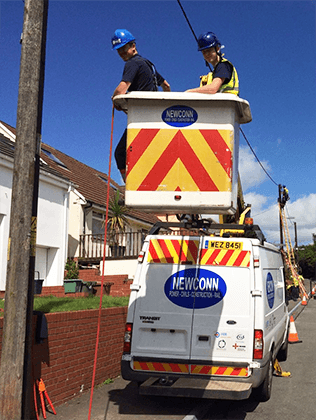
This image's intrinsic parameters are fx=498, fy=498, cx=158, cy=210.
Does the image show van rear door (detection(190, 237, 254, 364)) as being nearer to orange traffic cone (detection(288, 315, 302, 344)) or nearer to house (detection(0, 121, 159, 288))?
orange traffic cone (detection(288, 315, 302, 344))

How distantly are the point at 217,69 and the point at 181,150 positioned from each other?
917 mm

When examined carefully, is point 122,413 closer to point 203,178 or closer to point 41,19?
point 203,178

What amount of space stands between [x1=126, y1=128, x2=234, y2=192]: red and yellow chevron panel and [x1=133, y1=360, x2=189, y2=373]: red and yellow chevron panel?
9.03 feet

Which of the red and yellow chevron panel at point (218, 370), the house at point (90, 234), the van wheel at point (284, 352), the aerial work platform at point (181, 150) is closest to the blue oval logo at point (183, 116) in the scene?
the aerial work platform at point (181, 150)

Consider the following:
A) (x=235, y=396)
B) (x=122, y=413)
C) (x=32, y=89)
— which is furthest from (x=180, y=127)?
(x=122, y=413)

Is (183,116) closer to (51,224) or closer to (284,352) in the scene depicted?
(284,352)

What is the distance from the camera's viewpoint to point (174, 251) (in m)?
6.73

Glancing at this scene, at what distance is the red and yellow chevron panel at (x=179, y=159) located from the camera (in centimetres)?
465

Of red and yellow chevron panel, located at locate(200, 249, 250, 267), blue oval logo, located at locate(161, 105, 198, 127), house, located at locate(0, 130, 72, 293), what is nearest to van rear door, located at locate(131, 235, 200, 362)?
red and yellow chevron panel, located at locate(200, 249, 250, 267)

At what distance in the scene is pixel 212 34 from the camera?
5074 mm

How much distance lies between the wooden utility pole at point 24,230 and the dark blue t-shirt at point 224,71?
5.94ft

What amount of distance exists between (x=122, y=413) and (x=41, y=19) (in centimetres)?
481

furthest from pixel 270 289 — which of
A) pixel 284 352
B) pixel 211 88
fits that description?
pixel 211 88

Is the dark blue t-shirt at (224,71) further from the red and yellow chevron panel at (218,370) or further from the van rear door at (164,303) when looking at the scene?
the red and yellow chevron panel at (218,370)
